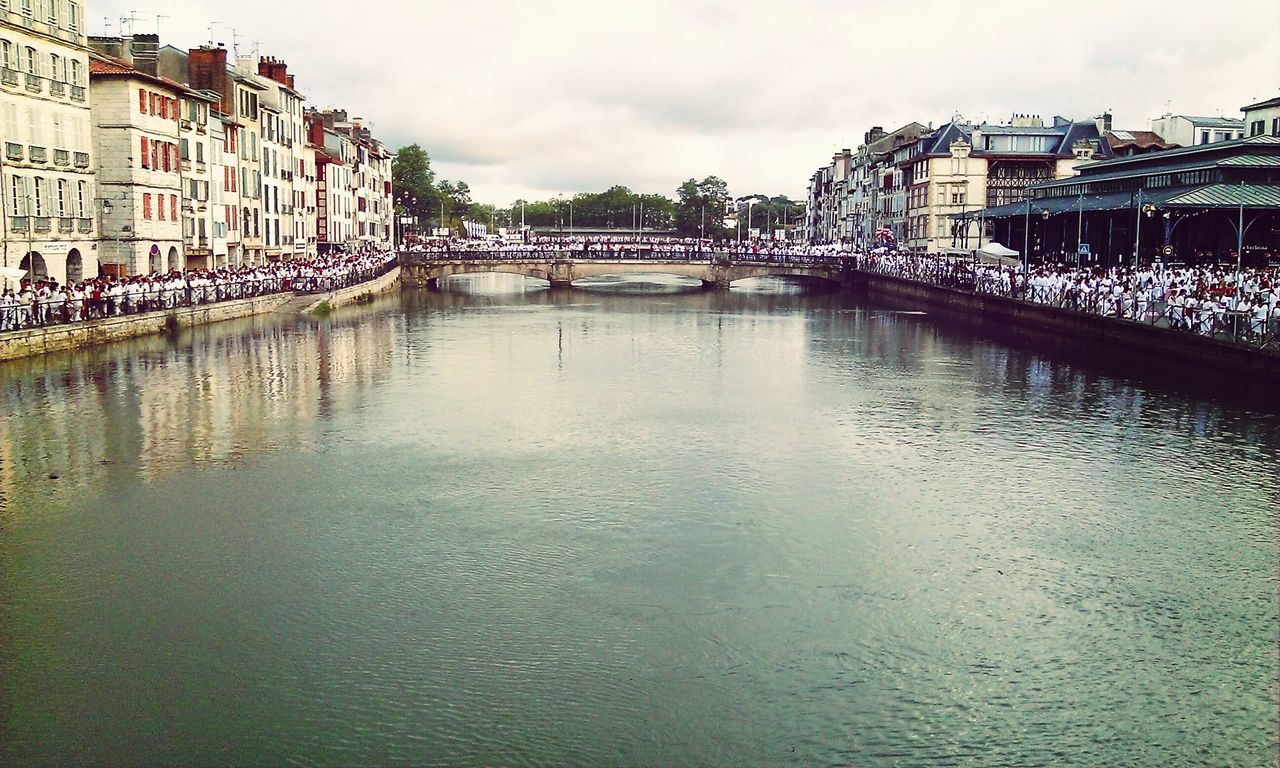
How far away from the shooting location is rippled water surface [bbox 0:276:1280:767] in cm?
1137

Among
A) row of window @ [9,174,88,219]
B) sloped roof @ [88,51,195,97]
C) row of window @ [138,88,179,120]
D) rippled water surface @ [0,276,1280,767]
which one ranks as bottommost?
rippled water surface @ [0,276,1280,767]

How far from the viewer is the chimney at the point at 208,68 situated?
224 feet

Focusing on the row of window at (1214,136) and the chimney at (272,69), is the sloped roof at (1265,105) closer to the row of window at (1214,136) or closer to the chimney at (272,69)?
the row of window at (1214,136)

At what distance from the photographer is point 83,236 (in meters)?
51.8

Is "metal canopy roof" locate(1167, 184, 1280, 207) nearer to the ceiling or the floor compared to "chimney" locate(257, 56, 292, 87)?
nearer to the floor

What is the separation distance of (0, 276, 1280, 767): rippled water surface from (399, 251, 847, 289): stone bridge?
60.4 m

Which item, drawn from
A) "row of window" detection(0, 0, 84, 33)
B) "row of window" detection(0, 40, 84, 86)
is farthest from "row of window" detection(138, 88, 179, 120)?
"row of window" detection(0, 0, 84, 33)

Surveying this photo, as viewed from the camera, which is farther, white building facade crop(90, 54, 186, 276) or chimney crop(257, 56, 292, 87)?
chimney crop(257, 56, 292, 87)

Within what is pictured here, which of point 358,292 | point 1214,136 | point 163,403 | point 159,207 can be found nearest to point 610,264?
point 358,292

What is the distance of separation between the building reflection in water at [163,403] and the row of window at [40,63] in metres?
12.4

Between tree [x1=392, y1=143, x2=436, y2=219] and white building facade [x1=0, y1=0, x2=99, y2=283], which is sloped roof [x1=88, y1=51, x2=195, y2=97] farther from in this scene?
tree [x1=392, y1=143, x2=436, y2=219]

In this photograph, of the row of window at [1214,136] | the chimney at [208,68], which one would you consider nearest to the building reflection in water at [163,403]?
the chimney at [208,68]

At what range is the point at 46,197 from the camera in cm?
4847

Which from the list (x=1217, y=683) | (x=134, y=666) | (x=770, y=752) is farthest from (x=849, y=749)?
(x=134, y=666)
